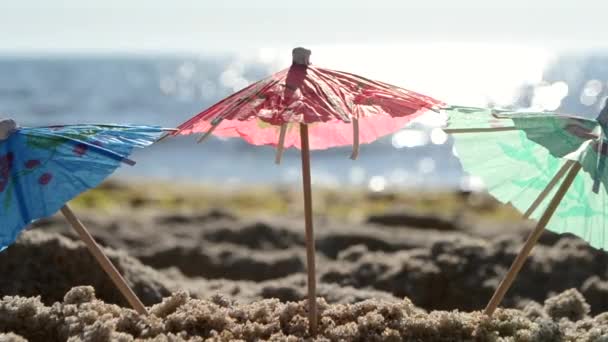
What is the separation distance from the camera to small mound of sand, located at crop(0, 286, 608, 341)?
391cm

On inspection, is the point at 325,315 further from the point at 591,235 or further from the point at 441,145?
the point at 441,145

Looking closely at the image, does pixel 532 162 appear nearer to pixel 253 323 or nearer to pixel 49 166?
pixel 253 323

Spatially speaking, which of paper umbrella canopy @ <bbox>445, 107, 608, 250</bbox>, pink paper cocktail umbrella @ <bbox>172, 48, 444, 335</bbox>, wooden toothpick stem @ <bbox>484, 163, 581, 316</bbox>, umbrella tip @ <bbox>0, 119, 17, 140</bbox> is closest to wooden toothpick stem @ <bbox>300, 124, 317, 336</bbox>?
pink paper cocktail umbrella @ <bbox>172, 48, 444, 335</bbox>

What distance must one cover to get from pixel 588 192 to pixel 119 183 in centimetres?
1441

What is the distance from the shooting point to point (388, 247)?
27.2ft

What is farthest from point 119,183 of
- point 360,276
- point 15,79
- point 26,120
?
point 15,79

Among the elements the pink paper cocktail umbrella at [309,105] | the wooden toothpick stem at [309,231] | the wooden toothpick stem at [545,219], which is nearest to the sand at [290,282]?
the wooden toothpick stem at [309,231]

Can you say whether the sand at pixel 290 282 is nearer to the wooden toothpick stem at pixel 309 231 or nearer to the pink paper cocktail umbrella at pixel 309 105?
the wooden toothpick stem at pixel 309 231

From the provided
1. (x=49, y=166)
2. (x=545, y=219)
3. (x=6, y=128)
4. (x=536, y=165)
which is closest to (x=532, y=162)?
(x=536, y=165)

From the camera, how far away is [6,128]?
3961 mm

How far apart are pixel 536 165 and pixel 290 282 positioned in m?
2.39

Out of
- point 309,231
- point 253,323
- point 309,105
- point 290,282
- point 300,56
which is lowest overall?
point 290,282

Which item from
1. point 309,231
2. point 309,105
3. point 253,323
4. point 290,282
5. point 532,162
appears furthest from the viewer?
point 290,282

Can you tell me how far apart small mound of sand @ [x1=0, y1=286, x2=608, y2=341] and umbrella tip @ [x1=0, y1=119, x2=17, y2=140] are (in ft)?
2.59
